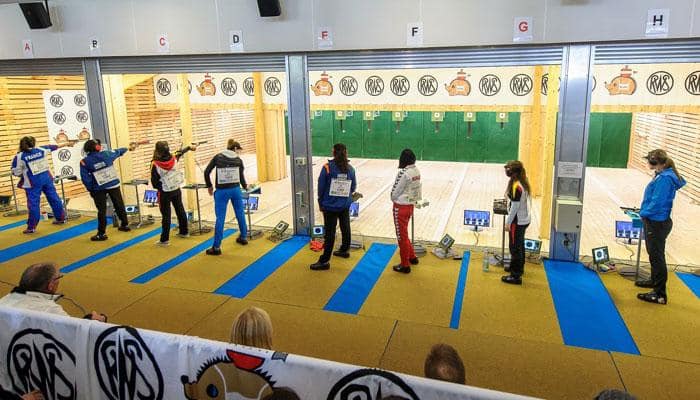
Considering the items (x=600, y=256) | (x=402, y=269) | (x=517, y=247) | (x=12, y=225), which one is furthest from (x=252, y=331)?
(x=12, y=225)

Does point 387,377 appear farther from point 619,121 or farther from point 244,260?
point 619,121

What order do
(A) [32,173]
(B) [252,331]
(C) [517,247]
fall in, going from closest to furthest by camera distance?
(B) [252,331] < (C) [517,247] < (A) [32,173]

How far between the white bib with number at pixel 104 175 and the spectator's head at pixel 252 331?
5.91 metres

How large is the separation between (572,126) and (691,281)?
2.29m

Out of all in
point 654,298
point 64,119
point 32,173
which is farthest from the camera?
point 64,119

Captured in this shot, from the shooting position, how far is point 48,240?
25.5 feet

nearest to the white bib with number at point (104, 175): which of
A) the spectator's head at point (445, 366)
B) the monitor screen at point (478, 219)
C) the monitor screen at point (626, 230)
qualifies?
the monitor screen at point (478, 219)

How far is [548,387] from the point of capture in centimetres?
382

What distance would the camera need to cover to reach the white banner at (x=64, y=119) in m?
9.87

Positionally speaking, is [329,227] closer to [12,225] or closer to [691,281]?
[691,281]

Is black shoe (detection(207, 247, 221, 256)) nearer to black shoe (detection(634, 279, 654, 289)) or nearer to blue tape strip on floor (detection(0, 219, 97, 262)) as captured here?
blue tape strip on floor (detection(0, 219, 97, 262))

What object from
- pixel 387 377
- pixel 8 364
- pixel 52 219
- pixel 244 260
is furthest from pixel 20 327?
pixel 52 219

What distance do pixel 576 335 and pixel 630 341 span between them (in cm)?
45

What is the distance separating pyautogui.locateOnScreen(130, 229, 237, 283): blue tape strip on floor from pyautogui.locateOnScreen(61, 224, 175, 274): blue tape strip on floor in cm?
100
